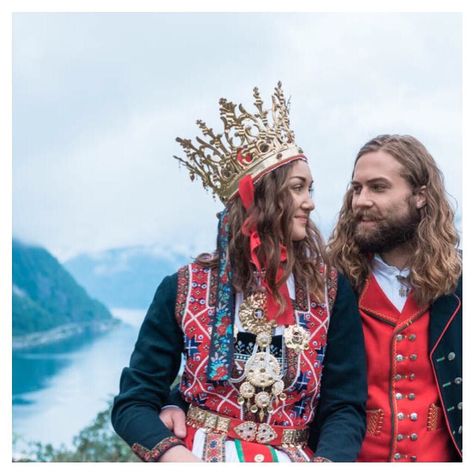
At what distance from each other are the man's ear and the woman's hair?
0.60 metres

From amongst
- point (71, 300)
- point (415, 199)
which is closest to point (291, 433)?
point (415, 199)

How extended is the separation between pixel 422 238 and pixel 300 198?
0.70m

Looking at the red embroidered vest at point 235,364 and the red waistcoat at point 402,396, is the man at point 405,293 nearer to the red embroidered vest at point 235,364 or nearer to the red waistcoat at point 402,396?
the red waistcoat at point 402,396

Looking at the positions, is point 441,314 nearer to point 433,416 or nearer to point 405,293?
point 405,293

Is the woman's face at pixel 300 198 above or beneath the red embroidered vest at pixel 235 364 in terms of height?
above

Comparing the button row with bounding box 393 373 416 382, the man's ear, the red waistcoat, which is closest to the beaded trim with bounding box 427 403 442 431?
the red waistcoat

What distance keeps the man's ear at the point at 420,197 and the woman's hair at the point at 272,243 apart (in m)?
0.60

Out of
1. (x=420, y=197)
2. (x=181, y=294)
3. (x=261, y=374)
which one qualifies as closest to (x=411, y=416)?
(x=261, y=374)

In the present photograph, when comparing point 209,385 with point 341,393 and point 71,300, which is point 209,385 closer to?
point 341,393

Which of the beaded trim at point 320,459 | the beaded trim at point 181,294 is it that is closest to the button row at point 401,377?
the beaded trim at point 320,459

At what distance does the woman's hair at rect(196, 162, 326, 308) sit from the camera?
10.2ft

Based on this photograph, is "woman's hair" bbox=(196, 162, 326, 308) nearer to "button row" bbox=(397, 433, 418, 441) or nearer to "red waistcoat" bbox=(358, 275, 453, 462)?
"red waistcoat" bbox=(358, 275, 453, 462)

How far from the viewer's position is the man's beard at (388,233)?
3.48m

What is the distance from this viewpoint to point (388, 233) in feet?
11.4
